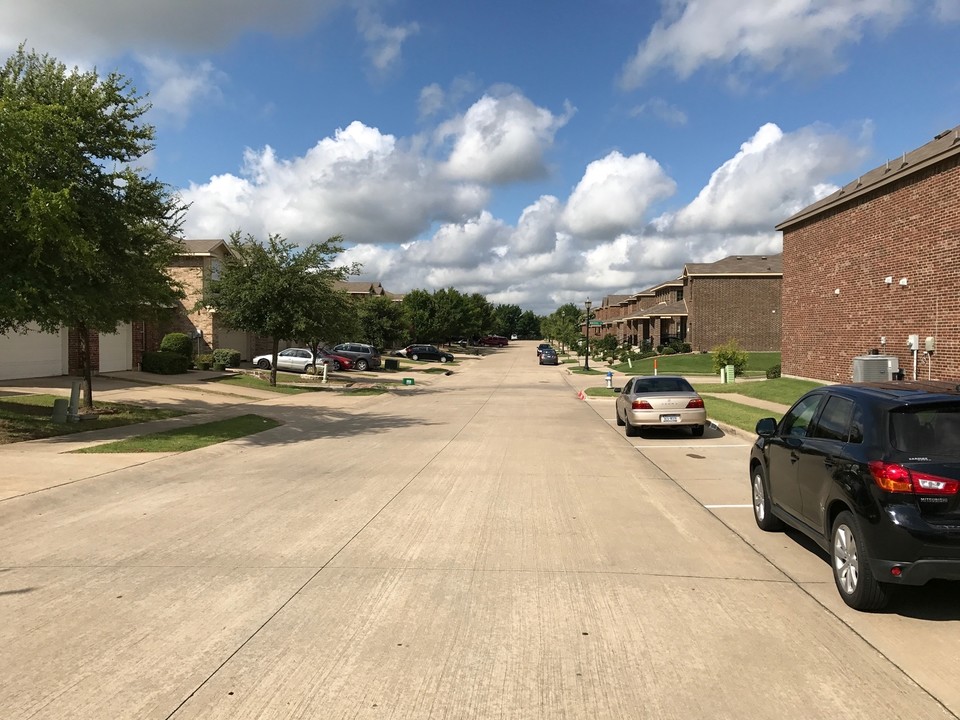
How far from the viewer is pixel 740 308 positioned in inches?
2215

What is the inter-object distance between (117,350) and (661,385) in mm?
24221

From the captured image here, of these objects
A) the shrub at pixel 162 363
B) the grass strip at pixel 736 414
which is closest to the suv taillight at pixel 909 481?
the grass strip at pixel 736 414

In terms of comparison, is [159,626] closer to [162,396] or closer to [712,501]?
[712,501]

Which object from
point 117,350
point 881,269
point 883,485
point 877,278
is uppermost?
point 881,269

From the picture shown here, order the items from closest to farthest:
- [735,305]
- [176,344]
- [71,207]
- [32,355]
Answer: [71,207] < [32,355] < [176,344] < [735,305]

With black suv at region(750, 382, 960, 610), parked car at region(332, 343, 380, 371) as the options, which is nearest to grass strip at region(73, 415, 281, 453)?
black suv at region(750, 382, 960, 610)

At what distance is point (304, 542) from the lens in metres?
6.95

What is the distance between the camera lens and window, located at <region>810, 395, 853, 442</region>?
5.75 m

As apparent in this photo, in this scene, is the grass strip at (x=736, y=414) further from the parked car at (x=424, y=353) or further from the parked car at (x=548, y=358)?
the parked car at (x=424, y=353)

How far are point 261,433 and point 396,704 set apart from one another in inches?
532

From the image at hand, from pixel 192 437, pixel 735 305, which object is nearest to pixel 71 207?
pixel 192 437

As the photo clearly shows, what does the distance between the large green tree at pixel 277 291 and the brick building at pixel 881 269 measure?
18.5 meters

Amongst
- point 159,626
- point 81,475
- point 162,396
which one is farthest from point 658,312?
point 159,626

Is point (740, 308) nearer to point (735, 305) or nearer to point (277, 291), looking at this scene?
point (735, 305)
